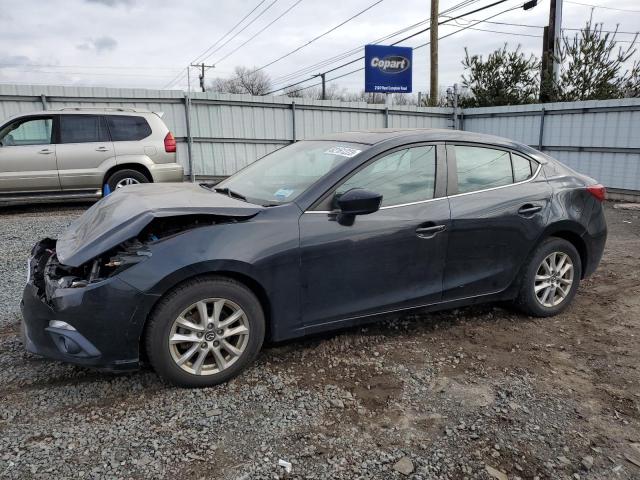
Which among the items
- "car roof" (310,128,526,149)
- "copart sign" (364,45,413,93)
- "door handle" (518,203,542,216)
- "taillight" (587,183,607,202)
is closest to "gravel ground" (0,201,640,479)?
"door handle" (518,203,542,216)

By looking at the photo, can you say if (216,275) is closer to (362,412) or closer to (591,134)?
(362,412)

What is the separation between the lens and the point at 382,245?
11.1 feet

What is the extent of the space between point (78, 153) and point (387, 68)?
452 inches

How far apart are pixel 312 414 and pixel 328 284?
0.83 meters

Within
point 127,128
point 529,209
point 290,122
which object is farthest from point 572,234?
point 290,122

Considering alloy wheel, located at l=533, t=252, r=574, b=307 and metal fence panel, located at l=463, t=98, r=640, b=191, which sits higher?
metal fence panel, located at l=463, t=98, r=640, b=191

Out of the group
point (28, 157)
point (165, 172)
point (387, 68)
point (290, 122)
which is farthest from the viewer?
point (387, 68)

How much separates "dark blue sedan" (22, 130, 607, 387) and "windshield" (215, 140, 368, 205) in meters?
0.02

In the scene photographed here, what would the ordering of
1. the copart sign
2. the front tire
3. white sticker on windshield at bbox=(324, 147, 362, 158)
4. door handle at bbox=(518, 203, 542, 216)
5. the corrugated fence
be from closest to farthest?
the front tire
white sticker on windshield at bbox=(324, 147, 362, 158)
door handle at bbox=(518, 203, 542, 216)
the corrugated fence
the copart sign

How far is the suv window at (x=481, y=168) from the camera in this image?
3.84 m

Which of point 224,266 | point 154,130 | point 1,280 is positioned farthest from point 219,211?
point 154,130

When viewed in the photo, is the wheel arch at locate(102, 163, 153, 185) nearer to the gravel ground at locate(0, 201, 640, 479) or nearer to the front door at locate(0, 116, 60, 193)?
the front door at locate(0, 116, 60, 193)

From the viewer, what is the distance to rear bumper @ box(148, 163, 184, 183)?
9289 millimetres

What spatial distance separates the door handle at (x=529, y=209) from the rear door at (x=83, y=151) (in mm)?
7436
